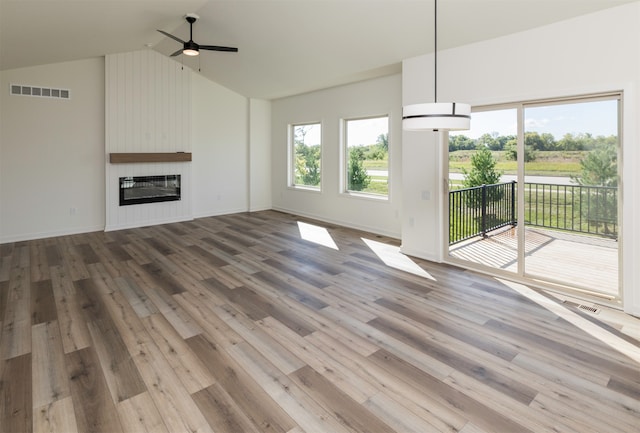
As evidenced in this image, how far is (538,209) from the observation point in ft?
13.3

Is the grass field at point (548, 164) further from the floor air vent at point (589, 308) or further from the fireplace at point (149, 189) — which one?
the fireplace at point (149, 189)

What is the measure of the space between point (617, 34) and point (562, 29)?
48 cm

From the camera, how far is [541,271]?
4090mm

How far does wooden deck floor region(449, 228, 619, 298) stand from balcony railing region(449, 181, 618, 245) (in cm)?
11

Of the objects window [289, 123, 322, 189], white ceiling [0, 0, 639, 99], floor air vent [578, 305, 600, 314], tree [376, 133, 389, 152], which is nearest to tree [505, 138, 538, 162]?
white ceiling [0, 0, 639, 99]

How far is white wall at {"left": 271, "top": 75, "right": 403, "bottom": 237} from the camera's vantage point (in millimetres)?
6305

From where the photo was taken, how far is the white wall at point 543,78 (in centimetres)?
330

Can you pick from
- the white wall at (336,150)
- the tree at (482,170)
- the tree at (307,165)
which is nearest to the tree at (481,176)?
the tree at (482,170)

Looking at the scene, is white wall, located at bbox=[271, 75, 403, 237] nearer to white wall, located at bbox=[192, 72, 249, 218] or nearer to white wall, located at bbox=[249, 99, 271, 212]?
white wall, located at bbox=[249, 99, 271, 212]

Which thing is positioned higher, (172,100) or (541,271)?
(172,100)

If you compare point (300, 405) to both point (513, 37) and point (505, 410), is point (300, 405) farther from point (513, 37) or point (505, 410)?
point (513, 37)

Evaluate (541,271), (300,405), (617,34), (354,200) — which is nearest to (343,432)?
(300,405)

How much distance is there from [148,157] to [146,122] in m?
0.73

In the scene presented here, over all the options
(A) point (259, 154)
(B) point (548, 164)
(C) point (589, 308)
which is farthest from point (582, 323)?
(A) point (259, 154)
